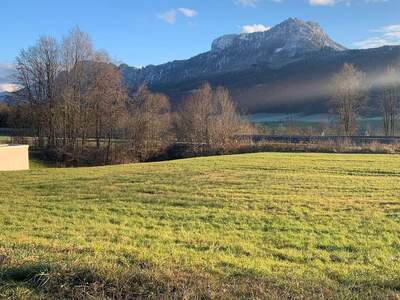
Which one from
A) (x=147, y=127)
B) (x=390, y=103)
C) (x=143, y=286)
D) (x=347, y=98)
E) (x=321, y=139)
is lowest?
(x=143, y=286)

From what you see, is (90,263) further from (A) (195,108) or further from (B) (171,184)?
(A) (195,108)

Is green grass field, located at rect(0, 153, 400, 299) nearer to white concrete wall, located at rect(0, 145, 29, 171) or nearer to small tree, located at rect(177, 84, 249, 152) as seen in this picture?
white concrete wall, located at rect(0, 145, 29, 171)

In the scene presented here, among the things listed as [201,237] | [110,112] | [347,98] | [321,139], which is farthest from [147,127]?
[201,237]

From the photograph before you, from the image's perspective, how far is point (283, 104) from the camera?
14250 centimetres

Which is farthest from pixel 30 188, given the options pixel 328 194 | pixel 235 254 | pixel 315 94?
pixel 315 94

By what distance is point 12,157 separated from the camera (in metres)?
31.5

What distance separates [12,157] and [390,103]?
50713mm

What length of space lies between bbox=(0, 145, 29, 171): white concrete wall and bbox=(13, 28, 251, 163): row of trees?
1888 centimetres

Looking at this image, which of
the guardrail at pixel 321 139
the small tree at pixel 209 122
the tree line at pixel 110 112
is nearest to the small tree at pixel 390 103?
the tree line at pixel 110 112

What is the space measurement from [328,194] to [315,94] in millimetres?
125490

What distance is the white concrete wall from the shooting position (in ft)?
99.0

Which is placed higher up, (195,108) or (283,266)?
(195,108)

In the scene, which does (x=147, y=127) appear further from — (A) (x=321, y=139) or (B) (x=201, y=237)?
(B) (x=201, y=237)

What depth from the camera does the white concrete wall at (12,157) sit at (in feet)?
99.0
